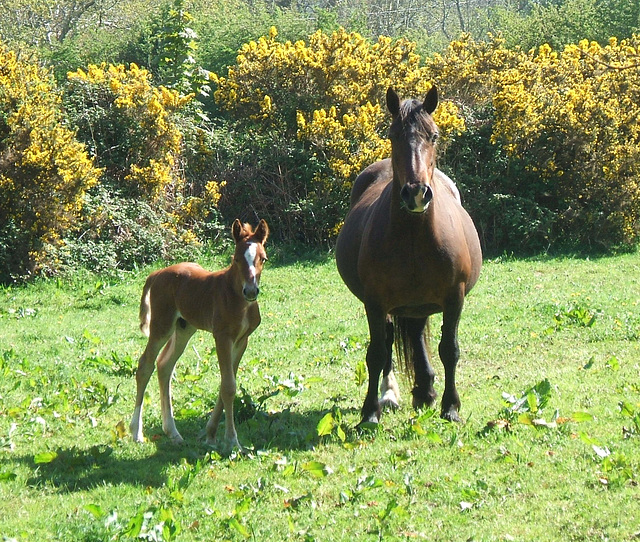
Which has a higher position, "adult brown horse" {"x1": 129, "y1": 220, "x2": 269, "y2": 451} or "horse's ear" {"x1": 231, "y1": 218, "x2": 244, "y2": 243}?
"horse's ear" {"x1": 231, "y1": 218, "x2": 244, "y2": 243}

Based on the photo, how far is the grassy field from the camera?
484 cm

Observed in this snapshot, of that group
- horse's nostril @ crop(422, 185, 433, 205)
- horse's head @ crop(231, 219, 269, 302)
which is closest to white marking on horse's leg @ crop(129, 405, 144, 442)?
horse's head @ crop(231, 219, 269, 302)

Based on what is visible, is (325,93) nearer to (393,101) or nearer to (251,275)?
(393,101)

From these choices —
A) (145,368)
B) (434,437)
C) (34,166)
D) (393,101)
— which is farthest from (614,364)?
(34,166)

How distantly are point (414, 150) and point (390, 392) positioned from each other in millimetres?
2539

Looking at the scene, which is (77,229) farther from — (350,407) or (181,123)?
(350,407)

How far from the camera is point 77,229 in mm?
15398

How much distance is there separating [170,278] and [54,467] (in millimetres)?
1691

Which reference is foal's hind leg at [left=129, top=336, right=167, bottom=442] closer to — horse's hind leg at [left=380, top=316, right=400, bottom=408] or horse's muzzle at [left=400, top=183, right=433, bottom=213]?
horse's hind leg at [left=380, top=316, right=400, bottom=408]

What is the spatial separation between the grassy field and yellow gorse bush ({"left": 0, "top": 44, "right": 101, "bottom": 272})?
3.98 metres

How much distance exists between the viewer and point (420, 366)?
7.52 m

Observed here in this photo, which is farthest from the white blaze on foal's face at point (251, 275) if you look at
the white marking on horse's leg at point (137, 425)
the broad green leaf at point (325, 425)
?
the white marking on horse's leg at point (137, 425)

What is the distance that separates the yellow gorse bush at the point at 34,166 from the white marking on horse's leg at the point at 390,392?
8500mm

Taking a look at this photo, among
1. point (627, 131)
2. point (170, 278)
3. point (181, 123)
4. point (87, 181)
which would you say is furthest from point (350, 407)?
point (627, 131)
